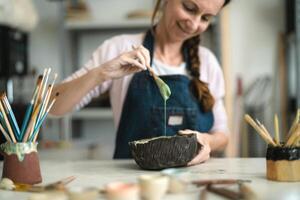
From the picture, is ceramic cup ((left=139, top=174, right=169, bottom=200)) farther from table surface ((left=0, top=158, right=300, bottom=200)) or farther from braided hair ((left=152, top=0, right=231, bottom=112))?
braided hair ((left=152, top=0, right=231, bottom=112))

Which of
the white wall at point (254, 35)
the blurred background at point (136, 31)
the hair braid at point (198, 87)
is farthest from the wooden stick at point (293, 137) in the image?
the white wall at point (254, 35)

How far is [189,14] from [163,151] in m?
0.49

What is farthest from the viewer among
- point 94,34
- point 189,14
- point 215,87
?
point 94,34

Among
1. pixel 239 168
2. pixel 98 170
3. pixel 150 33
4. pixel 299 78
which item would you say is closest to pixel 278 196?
pixel 239 168

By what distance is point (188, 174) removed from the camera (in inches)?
36.3

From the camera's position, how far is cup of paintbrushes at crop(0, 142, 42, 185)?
2.85ft

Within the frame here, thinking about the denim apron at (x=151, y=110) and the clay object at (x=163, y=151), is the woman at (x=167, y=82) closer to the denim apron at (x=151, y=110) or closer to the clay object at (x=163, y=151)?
the denim apron at (x=151, y=110)

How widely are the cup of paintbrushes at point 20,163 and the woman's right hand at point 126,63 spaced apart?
35 cm

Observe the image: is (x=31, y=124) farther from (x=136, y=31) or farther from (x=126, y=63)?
(x=136, y=31)

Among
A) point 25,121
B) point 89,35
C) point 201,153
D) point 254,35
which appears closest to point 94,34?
point 89,35

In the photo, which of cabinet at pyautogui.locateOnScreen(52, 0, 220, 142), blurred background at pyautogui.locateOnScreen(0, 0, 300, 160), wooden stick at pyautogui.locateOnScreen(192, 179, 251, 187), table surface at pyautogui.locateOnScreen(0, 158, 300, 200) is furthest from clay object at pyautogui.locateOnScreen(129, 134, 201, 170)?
cabinet at pyautogui.locateOnScreen(52, 0, 220, 142)

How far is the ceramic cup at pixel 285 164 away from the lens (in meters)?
0.84

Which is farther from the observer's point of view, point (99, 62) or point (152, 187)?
point (99, 62)

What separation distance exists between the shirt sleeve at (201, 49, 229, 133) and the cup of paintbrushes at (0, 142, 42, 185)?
0.74 meters
